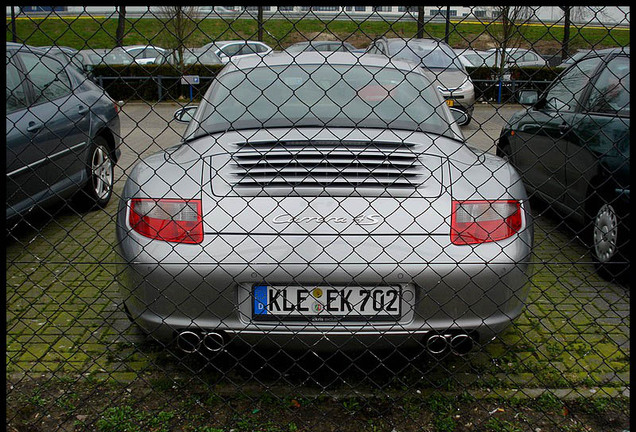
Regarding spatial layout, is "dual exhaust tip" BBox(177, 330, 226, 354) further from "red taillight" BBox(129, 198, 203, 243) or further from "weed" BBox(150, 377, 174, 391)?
"red taillight" BBox(129, 198, 203, 243)

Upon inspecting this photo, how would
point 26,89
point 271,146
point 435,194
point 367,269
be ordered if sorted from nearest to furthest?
1. point 367,269
2. point 435,194
3. point 271,146
4. point 26,89

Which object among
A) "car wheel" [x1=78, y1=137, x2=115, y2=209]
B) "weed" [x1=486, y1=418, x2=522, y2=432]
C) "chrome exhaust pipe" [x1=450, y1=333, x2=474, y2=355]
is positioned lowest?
"car wheel" [x1=78, y1=137, x2=115, y2=209]

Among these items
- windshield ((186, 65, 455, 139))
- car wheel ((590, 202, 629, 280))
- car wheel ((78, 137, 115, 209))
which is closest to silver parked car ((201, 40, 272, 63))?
windshield ((186, 65, 455, 139))

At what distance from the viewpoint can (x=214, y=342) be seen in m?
2.81

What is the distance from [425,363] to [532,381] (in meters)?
0.52

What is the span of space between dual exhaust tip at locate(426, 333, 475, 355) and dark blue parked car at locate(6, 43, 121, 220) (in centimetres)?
235

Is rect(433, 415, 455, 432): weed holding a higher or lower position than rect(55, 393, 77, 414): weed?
higher

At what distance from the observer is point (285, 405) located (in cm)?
285

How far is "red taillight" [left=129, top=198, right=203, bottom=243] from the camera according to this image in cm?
273

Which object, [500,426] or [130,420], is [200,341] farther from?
[500,426]

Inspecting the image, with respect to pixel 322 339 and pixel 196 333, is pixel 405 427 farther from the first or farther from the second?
pixel 196 333

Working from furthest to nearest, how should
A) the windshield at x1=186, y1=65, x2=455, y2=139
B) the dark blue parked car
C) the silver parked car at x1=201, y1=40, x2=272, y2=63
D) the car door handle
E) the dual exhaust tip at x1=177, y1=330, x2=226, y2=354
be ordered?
1. the car door handle
2. the dark blue parked car
3. the windshield at x1=186, y1=65, x2=455, y2=139
4. the dual exhaust tip at x1=177, y1=330, x2=226, y2=354
5. the silver parked car at x1=201, y1=40, x2=272, y2=63

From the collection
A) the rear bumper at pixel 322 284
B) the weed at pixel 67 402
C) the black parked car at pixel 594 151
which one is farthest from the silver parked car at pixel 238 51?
the black parked car at pixel 594 151

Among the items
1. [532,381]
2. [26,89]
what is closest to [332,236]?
[532,381]
